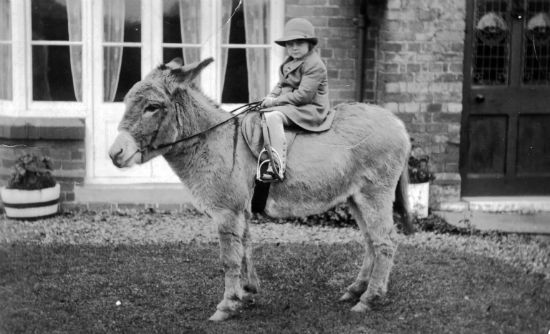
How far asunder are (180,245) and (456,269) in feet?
8.64

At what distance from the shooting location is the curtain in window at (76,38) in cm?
785

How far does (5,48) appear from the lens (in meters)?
7.70

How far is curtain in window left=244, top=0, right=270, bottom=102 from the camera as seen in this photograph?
8016mm

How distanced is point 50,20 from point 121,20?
805 millimetres

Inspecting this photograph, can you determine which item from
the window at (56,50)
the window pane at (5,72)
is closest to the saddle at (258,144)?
the window at (56,50)

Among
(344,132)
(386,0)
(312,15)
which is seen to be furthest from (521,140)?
(344,132)

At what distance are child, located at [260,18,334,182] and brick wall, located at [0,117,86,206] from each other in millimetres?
3400

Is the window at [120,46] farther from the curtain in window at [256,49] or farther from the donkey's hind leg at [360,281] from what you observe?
the donkey's hind leg at [360,281]

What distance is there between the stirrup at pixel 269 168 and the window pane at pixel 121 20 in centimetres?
370

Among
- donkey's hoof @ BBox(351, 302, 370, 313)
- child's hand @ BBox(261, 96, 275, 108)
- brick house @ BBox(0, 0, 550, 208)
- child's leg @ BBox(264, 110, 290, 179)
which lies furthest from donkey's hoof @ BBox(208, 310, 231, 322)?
brick house @ BBox(0, 0, 550, 208)

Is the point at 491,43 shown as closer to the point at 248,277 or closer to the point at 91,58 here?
the point at 248,277

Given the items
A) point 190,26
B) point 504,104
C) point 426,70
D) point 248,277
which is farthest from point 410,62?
point 248,277

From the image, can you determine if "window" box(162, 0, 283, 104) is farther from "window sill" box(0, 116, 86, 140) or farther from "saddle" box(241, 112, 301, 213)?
"saddle" box(241, 112, 301, 213)

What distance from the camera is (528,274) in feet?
18.8
